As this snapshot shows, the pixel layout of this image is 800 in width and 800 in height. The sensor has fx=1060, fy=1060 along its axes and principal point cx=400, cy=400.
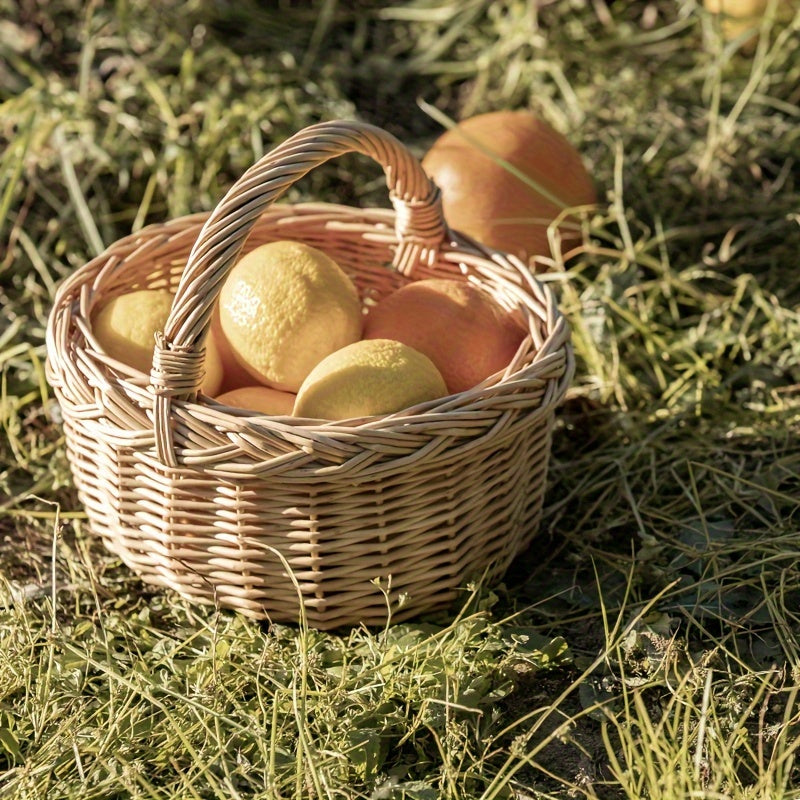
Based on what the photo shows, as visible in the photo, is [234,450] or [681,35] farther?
[681,35]

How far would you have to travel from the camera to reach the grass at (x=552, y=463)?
5.17 feet

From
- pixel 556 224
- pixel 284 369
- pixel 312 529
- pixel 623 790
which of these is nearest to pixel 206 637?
pixel 312 529

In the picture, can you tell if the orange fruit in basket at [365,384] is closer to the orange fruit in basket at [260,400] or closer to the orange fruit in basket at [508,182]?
the orange fruit in basket at [260,400]

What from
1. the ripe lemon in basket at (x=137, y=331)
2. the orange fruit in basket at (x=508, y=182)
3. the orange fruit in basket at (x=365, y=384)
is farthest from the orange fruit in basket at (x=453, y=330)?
the orange fruit in basket at (x=508, y=182)

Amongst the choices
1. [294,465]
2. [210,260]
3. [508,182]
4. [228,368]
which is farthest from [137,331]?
[508,182]

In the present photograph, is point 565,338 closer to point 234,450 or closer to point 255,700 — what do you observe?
point 234,450

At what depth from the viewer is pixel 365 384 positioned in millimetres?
1697

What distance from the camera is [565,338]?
1.85 meters

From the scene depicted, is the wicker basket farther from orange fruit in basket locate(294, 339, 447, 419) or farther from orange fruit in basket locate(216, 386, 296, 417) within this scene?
orange fruit in basket locate(216, 386, 296, 417)

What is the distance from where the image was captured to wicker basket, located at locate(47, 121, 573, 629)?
5.18ft

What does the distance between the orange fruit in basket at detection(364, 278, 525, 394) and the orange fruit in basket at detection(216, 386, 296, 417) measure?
0.75ft

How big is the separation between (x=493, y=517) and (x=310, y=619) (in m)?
0.36

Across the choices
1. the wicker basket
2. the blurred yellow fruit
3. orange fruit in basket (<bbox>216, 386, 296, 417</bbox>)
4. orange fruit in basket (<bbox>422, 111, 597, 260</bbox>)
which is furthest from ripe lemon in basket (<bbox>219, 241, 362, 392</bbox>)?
the blurred yellow fruit

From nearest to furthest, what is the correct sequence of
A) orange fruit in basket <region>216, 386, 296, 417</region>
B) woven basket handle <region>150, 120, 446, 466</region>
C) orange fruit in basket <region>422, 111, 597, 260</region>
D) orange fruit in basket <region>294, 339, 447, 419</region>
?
woven basket handle <region>150, 120, 446, 466</region>
orange fruit in basket <region>294, 339, 447, 419</region>
orange fruit in basket <region>216, 386, 296, 417</region>
orange fruit in basket <region>422, 111, 597, 260</region>
